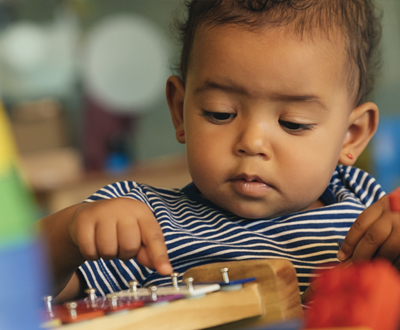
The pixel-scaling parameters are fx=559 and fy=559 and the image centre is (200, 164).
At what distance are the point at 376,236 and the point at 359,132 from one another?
1.44 feet

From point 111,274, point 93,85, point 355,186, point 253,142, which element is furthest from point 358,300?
point 93,85

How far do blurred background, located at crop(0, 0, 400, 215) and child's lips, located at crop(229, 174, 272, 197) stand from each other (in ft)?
9.31

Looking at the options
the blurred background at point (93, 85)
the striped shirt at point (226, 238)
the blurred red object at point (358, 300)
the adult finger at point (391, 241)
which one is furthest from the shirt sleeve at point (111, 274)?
the blurred background at point (93, 85)

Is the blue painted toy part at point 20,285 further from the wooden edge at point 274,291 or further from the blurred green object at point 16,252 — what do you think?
the wooden edge at point 274,291

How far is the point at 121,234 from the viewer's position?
63cm

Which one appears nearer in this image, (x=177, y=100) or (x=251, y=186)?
(x=251, y=186)

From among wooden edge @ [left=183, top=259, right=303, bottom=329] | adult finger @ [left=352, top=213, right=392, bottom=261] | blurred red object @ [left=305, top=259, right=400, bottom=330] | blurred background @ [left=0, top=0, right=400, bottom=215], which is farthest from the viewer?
blurred background @ [left=0, top=0, right=400, bottom=215]

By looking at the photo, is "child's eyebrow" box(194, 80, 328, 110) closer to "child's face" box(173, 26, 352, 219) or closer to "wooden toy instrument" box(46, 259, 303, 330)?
"child's face" box(173, 26, 352, 219)

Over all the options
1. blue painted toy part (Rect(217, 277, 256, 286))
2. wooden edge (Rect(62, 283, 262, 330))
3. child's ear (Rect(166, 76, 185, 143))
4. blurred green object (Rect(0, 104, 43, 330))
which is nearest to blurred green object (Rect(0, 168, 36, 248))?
blurred green object (Rect(0, 104, 43, 330))

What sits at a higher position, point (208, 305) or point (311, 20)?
point (311, 20)

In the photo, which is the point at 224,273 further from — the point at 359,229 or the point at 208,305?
the point at 359,229

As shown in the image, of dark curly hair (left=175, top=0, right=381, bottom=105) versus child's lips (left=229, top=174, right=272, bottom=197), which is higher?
dark curly hair (left=175, top=0, right=381, bottom=105)

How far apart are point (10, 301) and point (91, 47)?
5067mm

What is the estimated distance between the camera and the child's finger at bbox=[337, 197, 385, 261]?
726 mm
